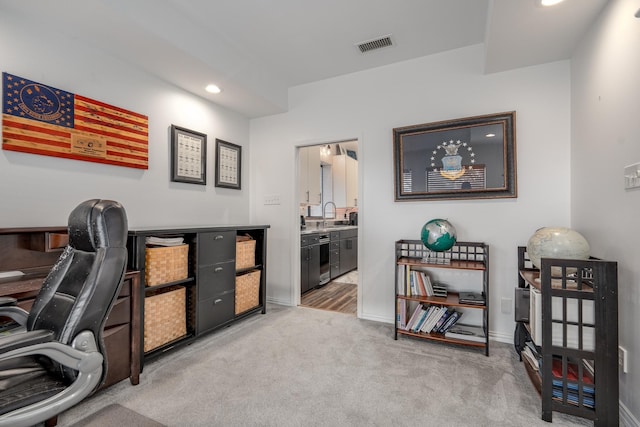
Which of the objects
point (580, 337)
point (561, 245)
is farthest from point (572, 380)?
point (561, 245)

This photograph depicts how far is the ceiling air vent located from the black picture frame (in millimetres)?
794

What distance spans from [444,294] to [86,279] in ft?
8.48

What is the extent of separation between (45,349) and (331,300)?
3.21 metres

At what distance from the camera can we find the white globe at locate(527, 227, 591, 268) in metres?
1.73

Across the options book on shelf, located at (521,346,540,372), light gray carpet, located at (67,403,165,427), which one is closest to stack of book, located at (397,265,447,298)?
book on shelf, located at (521,346,540,372)

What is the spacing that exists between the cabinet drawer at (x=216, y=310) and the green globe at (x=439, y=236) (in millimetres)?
1926

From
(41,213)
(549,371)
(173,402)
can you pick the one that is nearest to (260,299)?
(173,402)

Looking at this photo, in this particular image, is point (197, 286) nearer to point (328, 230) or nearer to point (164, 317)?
point (164, 317)

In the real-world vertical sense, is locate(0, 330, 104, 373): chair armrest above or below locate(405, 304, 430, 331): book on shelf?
above

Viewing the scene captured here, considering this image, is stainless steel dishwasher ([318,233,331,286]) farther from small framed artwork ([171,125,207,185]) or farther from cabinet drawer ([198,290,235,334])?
small framed artwork ([171,125,207,185])

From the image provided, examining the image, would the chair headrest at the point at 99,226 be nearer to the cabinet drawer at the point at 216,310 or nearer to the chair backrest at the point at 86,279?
the chair backrest at the point at 86,279

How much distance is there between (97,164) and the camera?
7.77 ft

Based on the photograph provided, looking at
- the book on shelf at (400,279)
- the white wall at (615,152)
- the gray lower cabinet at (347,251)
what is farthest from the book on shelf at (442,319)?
the gray lower cabinet at (347,251)

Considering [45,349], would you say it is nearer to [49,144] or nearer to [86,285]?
[86,285]
